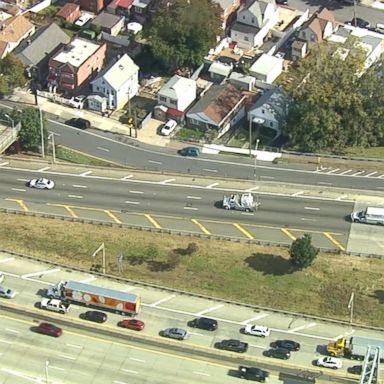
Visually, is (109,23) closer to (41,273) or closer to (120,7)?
(120,7)

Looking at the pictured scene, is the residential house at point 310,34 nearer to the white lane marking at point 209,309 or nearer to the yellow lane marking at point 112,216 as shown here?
the yellow lane marking at point 112,216

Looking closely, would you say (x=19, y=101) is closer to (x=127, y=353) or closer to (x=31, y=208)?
(x=31, y=208)

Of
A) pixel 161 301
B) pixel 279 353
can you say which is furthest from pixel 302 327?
pixel 161 301

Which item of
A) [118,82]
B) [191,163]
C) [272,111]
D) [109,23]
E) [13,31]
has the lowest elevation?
[191,163]

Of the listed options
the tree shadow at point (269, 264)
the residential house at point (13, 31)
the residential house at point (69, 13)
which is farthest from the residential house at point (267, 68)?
the tree shadow at point (269, 264)

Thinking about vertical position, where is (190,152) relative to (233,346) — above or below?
above
